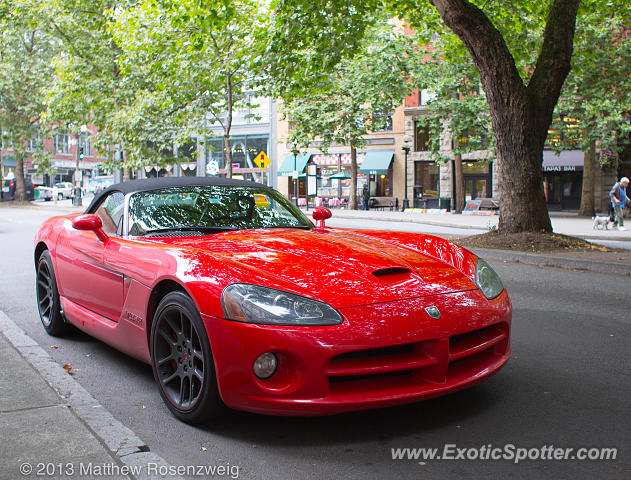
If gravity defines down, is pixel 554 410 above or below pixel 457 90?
below

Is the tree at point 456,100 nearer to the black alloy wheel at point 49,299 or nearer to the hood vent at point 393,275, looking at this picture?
the black alloy wheel at point 49,299

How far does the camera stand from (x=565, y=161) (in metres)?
35.7

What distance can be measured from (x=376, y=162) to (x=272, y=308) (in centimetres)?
3967

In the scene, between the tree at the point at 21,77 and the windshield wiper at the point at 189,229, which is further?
the tree at the point at 21,77

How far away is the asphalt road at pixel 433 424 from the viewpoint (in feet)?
9.03

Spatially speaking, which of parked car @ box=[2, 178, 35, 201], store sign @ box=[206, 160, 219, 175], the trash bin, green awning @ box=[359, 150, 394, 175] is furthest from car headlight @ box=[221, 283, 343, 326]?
parked car @ box=[2, 178, 35, 201]

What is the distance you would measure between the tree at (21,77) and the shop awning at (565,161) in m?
28.7

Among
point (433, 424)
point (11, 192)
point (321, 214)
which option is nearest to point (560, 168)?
point (321, 214)

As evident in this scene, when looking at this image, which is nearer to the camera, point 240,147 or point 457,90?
point 457,90

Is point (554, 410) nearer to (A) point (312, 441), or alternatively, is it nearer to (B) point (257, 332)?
(A) point (312, 441)

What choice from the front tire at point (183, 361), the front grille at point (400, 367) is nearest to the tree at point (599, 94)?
the front grille at point (400, 367)

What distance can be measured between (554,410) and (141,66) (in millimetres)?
28876

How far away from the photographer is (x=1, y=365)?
4234 millimetres

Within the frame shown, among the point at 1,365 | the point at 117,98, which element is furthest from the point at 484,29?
the point at 117,98
